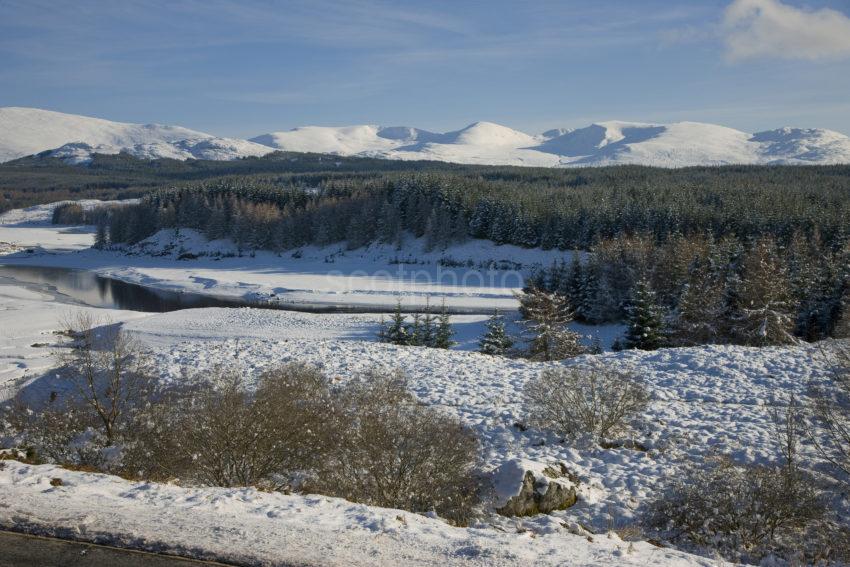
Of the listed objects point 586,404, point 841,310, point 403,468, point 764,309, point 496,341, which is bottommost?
point 496,341

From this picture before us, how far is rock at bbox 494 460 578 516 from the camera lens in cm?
1087

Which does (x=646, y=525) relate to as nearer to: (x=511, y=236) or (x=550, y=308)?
(x=550, y=308)

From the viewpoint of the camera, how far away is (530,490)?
36.6 ft

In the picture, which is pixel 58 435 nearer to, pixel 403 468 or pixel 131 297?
pixel 403 468

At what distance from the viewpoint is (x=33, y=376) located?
966 inches

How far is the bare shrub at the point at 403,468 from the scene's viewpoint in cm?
1035

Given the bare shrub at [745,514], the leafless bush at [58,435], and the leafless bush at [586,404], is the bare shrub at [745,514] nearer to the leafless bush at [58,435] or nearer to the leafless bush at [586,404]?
the leafless bush at [586,404]

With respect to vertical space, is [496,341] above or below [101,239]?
below

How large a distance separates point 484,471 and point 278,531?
5532 millimetres

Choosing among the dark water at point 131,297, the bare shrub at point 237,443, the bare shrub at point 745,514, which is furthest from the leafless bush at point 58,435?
the dark water at point 131,297

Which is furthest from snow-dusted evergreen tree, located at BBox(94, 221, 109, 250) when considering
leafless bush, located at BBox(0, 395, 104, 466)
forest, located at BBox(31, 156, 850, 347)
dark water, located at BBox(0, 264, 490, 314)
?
leafless bush, located at BBox(0, 395, 104, 466)

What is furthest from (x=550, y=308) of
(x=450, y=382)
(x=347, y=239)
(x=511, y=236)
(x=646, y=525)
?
(x=347, y=239)

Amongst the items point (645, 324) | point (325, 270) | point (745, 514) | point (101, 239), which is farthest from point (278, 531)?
point (101, 239)

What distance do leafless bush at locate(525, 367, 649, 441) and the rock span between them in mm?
3523
